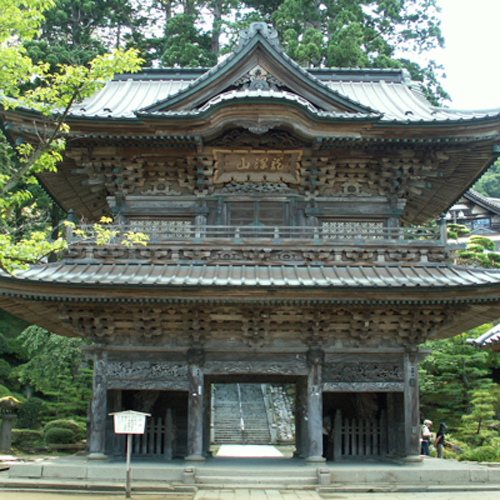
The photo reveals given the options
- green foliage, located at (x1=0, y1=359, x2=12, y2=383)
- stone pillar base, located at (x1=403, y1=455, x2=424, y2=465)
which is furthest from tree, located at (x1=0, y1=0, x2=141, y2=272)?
green foliage, located at (x1=0, y1=359, x2=12, y2=383)

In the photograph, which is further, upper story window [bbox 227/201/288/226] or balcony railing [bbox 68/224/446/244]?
upper story window [bbox 227/201/288/226]

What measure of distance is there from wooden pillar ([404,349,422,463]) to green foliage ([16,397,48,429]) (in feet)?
64.8

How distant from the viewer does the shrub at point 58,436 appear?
22125mm

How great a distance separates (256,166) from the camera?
14609mm

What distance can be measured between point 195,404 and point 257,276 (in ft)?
11.4

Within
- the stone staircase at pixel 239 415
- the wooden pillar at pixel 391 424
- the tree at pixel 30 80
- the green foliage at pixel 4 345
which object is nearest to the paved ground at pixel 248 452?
the stone staircase at pixel 239 415

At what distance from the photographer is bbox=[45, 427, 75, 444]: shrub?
22.1m

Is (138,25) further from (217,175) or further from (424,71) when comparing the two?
(217,175)

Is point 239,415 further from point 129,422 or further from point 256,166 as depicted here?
point 129,422

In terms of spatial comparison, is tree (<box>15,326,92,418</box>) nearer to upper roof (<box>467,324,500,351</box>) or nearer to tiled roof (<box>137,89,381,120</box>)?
tiled roof (<box>137,89,381,120</box>)

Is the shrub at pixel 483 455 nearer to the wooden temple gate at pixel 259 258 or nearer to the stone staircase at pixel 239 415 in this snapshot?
the wooden temple gate at pixel 259 258

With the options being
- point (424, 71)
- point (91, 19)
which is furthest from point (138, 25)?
point (424, 71)

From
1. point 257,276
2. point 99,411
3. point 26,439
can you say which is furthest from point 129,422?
point 26,439

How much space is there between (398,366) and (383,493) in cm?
309
